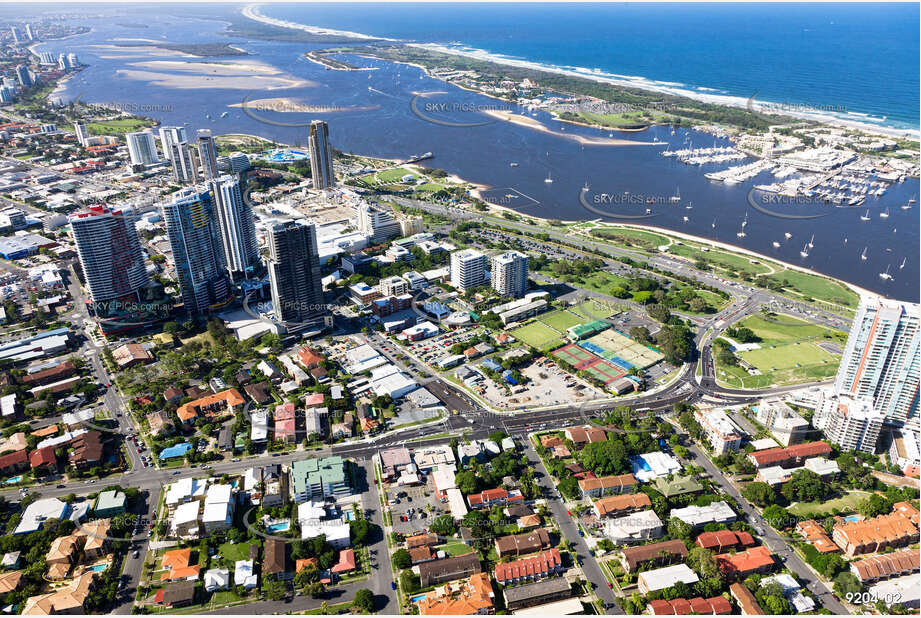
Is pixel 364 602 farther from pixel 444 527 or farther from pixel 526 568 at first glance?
pixel 526 568

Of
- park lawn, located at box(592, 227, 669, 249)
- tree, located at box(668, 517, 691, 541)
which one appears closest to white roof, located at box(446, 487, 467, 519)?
tree, located at box(668, 517, 691, 541)

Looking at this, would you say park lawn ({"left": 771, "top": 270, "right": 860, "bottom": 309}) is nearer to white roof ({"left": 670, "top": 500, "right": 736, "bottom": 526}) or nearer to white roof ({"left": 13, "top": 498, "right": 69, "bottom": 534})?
white roof ({"left": 670, "top": 500, "right": 736, "bottom": 526})

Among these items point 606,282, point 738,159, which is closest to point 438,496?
point 606,282

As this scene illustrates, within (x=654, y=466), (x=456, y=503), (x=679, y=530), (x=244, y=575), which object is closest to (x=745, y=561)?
(x=679, y=530)

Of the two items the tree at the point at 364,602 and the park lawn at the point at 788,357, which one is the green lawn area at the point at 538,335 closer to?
the park lawn at the point at 788,357

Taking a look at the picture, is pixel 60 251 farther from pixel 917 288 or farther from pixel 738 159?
pixel 738 159
